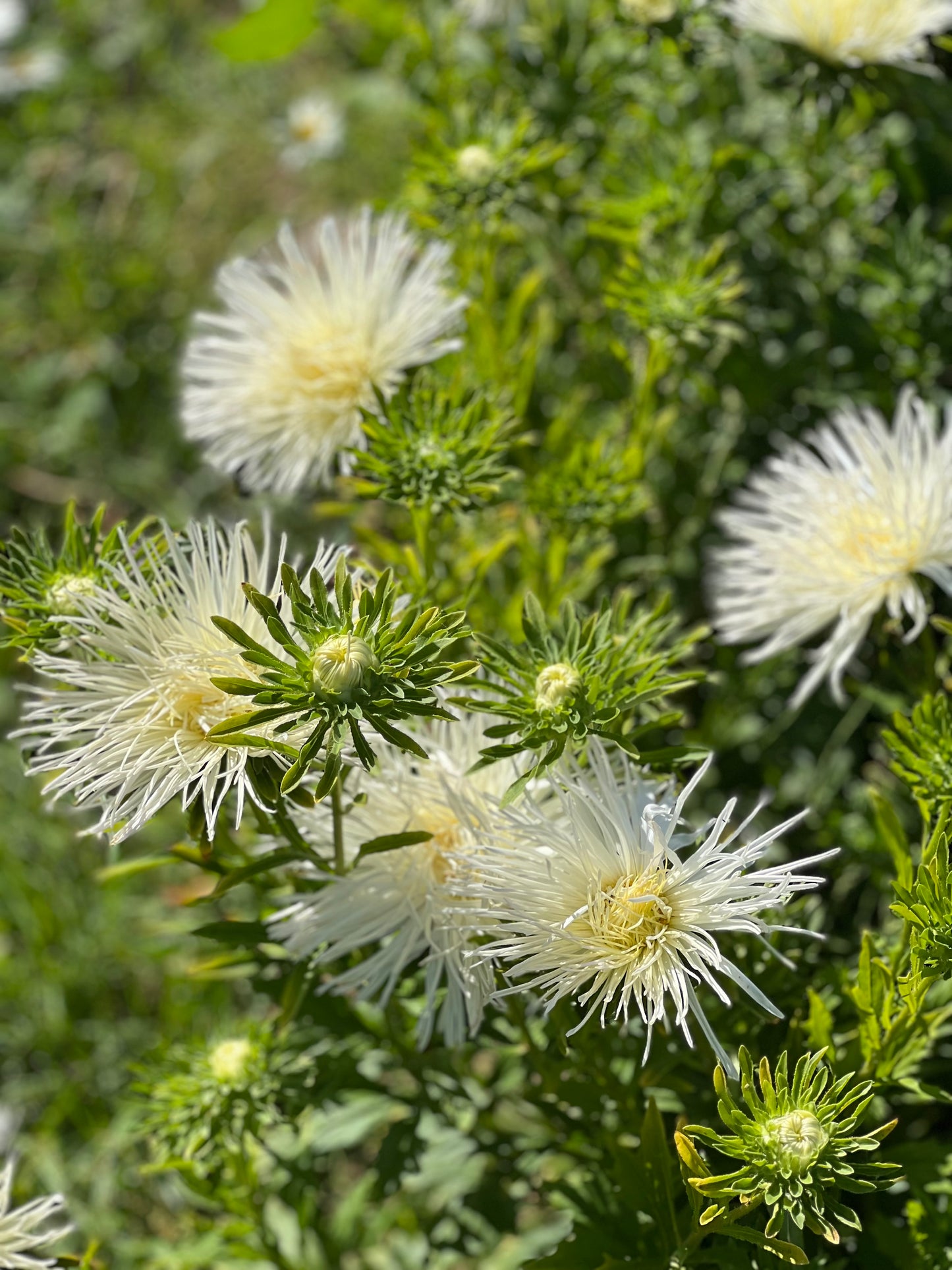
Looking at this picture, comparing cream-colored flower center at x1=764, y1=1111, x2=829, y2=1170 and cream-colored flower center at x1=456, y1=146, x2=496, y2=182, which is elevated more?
cream-colored flower center at x1=456, y1=146, x2=496, y2=182

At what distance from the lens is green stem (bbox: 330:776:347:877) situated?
114cm

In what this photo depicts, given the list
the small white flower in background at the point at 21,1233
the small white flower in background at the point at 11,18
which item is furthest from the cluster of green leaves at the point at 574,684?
the small white flower in background at the point at 11,18

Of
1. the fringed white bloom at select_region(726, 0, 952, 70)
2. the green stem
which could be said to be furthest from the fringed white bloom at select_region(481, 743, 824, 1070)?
the fringed white bloom at select_region(726, 0, 952, 70)

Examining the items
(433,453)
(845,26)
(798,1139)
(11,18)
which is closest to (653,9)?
(845,26)

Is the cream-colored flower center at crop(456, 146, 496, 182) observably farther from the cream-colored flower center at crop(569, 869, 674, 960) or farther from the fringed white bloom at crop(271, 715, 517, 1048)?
the cream-colored flower center at crop(569, 869, 674, 960)

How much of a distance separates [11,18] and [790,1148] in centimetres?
436

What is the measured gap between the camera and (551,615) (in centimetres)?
154

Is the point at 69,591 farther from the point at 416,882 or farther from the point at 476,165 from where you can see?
the point at 476,165

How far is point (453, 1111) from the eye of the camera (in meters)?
1.64

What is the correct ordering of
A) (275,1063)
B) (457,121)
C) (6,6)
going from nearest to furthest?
(275,1063) → (457,121) → (6,6)

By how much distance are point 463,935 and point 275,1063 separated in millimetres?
405

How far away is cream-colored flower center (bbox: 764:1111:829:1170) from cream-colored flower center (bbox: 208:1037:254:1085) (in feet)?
2.10

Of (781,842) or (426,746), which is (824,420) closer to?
(781,842)

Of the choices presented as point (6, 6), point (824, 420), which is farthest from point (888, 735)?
point (6, 6)
